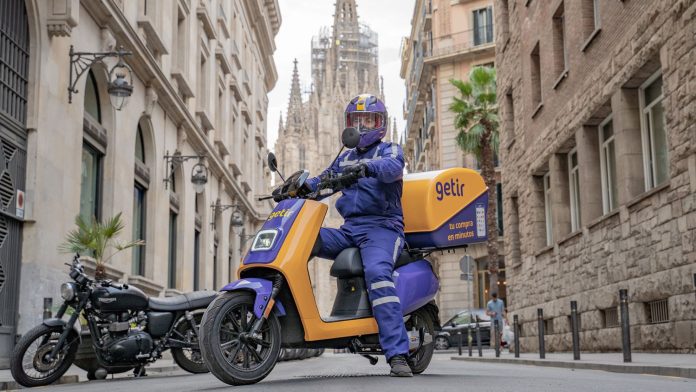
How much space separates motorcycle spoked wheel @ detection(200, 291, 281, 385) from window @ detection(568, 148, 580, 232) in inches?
553

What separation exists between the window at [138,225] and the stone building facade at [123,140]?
0.15 feet

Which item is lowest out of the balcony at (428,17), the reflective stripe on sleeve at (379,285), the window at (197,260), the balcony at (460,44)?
the reflective stripe on sleeve at (379,285)

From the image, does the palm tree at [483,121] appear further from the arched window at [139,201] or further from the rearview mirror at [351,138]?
the rearview mirror at [351,138]

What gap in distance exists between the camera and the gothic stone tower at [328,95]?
118 metres

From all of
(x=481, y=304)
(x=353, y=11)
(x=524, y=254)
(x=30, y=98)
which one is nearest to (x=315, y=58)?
(x=353, y=11)

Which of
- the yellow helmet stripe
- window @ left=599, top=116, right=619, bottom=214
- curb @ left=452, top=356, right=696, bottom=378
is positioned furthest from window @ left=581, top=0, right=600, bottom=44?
the yellow helmet stripe

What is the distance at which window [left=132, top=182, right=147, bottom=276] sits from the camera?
65.3ft

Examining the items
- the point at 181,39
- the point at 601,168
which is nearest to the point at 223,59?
the point at 181,39

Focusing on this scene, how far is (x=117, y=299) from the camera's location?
31.4 ft

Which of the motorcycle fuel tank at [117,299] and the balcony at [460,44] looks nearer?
the motorcycle fuel tank at [117,299]

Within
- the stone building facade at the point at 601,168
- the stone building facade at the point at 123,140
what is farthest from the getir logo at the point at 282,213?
the stone building facade at the point at 601,168

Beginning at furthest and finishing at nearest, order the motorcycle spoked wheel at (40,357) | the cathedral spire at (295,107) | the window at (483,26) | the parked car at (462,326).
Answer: the cathedral spire at (295,107) < the window at (483,26) < the parked car at (462,326) < the motorcycle spoked wheel at (40,357)

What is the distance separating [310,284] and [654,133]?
9521 millimetres

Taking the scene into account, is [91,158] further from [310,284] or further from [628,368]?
[310,284]
